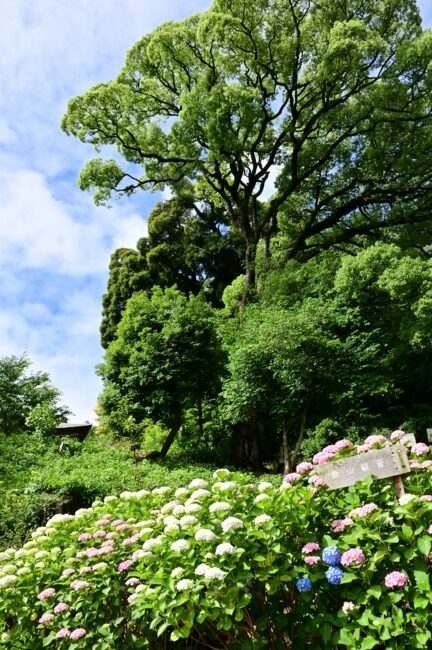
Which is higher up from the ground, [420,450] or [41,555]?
[420,450]

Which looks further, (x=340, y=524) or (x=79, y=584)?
(x=79, y=584)

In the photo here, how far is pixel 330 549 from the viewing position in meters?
1.97

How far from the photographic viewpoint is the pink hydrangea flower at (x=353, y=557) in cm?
192

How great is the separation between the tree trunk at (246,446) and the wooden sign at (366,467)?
338 inches

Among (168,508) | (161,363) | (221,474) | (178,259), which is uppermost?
(178,259)

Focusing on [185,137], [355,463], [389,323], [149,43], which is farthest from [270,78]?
[355,463]

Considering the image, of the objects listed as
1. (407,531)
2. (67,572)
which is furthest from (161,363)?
(407,531)

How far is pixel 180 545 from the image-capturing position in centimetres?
208

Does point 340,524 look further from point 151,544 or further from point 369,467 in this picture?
point 151,544

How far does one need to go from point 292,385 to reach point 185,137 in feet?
24.4

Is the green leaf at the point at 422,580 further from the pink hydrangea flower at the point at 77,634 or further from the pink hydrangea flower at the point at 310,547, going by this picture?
the pink hydrangea flower at the point at 77,634

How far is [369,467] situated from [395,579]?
0.54m

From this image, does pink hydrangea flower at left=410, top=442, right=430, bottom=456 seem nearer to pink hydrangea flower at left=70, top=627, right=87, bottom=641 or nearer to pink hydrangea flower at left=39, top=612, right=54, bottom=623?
pink hydrangea flower at left=70, top=627, right=87, bottom=641

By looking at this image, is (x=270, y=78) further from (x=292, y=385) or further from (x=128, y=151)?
(x=292, y=385)
